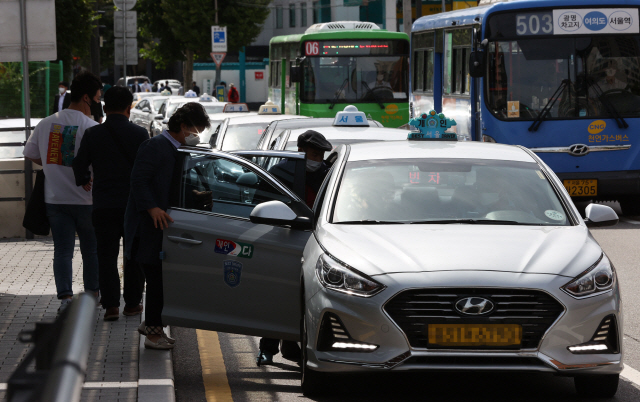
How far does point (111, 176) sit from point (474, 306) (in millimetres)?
3424

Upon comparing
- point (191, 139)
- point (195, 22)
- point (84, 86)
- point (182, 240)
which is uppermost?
point (195, 22)

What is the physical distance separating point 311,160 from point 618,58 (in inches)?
330

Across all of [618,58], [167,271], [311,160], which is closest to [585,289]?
[167,271]

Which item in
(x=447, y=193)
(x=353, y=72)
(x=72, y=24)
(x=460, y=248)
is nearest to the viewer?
(x=460, y=248)

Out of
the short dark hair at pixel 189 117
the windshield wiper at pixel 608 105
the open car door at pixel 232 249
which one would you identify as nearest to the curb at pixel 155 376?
the open car door at pixel 232 249

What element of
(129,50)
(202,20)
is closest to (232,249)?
(129,50)

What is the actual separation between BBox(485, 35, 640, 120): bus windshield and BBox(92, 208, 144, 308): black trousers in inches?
335

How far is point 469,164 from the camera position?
21.7 ft

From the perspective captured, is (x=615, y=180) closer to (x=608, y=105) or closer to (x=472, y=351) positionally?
(x=608, y=105)

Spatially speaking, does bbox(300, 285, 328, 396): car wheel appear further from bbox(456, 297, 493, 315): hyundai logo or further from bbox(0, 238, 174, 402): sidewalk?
bbox(456, 297, 493, 315): hyundai logo

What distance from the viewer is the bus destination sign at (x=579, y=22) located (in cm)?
1502

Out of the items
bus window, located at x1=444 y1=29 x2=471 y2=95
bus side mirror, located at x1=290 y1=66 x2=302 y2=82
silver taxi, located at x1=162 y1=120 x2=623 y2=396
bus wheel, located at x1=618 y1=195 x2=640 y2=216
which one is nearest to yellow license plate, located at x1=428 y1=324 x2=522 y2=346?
silver taxi, located at x1=162 y1=120 x2=623 y2=396

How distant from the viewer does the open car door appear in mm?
6199

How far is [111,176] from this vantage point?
7.71m
